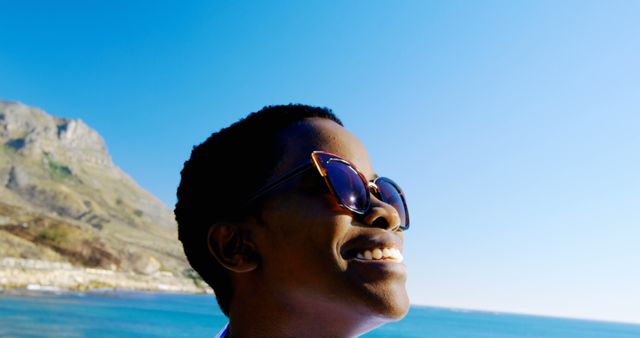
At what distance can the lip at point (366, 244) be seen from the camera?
1.70 metres

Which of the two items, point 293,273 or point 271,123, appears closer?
point 293,273

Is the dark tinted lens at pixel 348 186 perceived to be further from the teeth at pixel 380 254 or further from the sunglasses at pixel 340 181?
the teeth at pixel 380 254

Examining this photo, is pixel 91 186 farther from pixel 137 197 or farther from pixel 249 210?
pixel 249 210

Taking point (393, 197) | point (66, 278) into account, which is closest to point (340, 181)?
point (393, 197)

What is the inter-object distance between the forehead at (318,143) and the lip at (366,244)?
322 millimetres

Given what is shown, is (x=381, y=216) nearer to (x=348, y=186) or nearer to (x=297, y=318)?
(x=348, y=186)

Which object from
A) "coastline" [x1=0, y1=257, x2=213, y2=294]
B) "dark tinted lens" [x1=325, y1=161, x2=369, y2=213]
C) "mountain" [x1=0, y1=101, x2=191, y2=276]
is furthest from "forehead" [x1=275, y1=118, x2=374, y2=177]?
"mountain" [x1=0, y1=101, x2=191, y2=276]

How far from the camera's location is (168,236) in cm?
14212

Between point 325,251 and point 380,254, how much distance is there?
19cm

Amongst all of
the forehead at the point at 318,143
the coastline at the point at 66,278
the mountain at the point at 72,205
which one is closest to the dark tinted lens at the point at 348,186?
the forehead at the point at 318,143

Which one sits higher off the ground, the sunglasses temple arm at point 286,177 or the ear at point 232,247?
the sunglasses temple arm at point 286,177

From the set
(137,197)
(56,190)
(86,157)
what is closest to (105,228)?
(56,190)

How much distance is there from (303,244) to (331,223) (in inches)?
4.5

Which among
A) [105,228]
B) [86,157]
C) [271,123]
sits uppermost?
[86,157]
